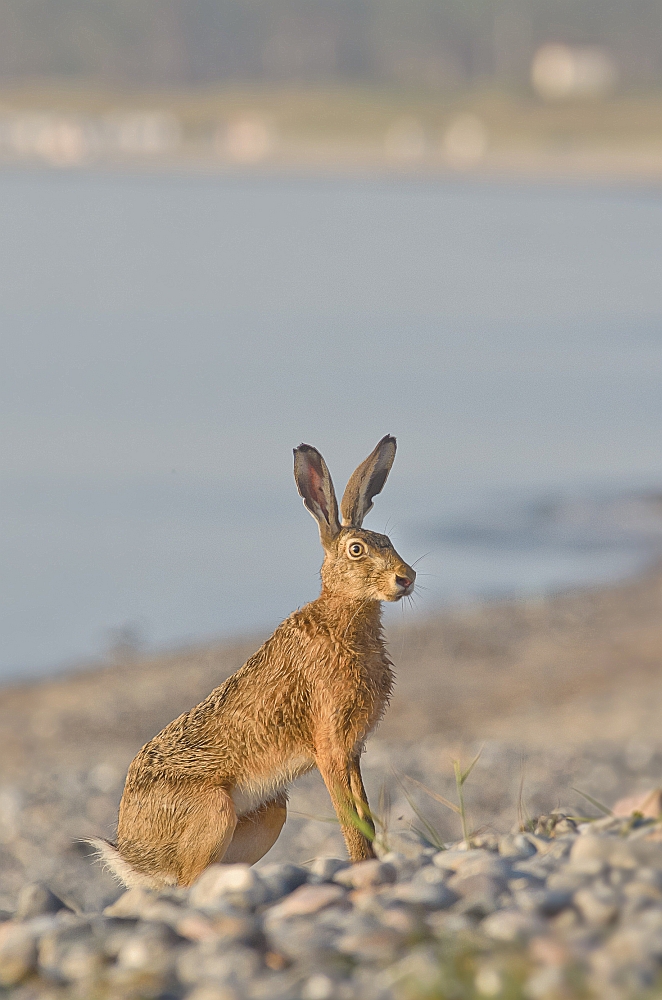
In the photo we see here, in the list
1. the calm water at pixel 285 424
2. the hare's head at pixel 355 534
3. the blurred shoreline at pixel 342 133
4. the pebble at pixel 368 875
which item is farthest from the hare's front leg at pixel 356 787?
the blurred shoreline at pixel 342 133

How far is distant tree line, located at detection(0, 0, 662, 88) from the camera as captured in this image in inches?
5768

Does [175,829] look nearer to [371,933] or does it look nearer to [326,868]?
[326,868]

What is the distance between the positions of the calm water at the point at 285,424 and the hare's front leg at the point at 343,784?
1007 cm

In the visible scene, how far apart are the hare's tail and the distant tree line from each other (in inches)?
5276

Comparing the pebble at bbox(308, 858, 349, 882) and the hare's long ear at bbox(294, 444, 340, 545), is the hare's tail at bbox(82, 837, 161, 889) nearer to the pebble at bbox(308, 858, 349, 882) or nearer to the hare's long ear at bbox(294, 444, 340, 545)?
the pebble at bbox(308, 858, 349, 882)

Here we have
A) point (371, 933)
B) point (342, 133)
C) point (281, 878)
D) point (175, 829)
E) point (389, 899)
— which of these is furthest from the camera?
point (342, 133)

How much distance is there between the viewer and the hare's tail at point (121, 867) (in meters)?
4.68

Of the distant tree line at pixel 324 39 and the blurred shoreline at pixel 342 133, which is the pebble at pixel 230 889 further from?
the distant tree line at pixel 324 39

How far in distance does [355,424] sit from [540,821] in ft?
51.4

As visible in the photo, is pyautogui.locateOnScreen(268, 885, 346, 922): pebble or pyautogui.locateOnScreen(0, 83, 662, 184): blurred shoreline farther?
pyautogui.locateOnScreen(0, 83, 662, 184): blurred shoreline

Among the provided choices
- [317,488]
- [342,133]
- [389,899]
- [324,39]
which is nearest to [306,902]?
[389,899]

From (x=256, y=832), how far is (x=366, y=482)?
1159 mm

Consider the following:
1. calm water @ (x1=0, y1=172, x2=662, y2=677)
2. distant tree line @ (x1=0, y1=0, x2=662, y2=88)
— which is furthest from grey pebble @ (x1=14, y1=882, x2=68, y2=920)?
distant tree line @ (x1=0, y1=0, x2=662, y2=88)

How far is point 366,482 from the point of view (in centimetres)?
445
